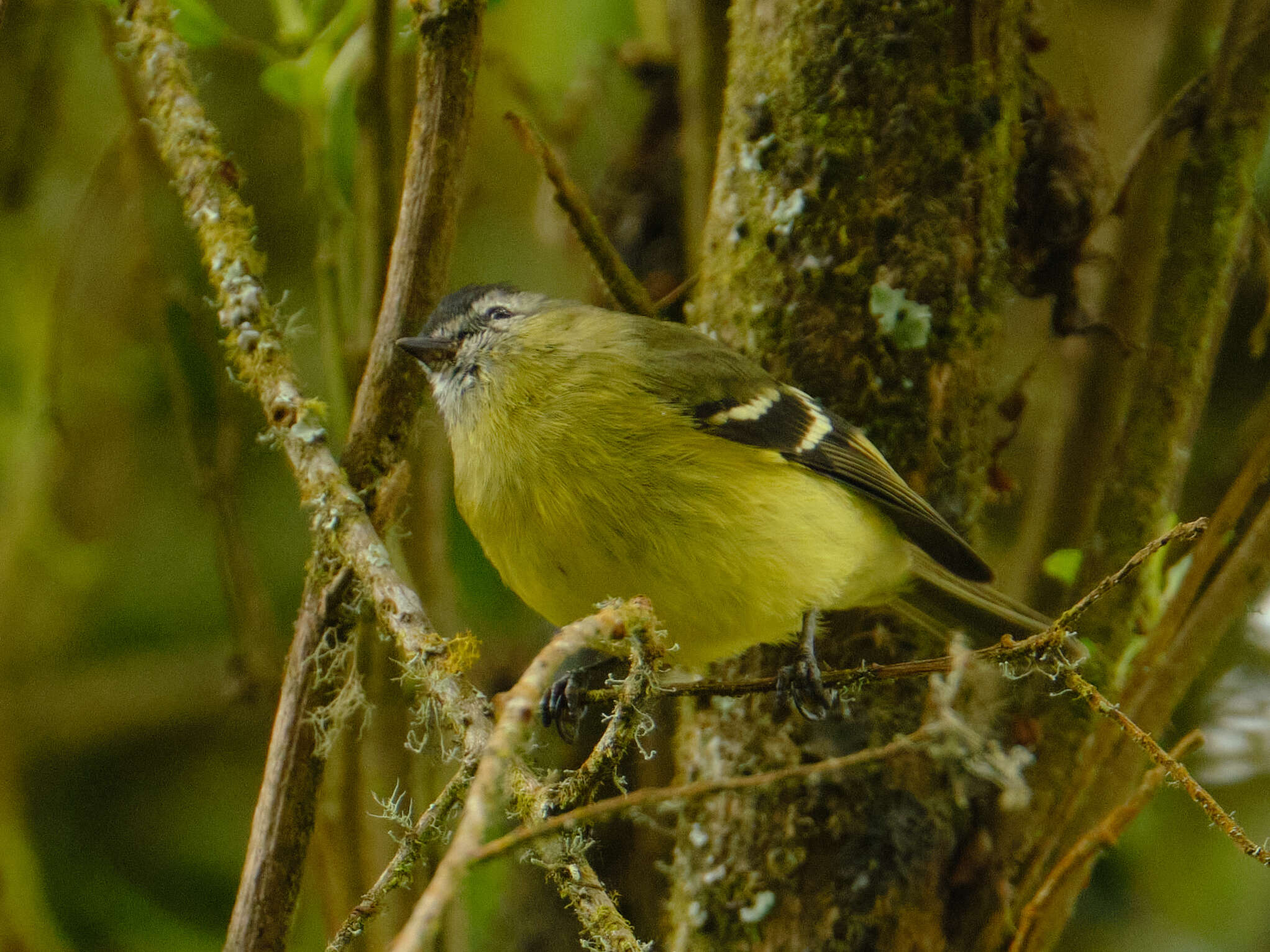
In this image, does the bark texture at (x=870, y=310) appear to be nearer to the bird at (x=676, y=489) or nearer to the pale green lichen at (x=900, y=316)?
the pale green lichen at (x=900, y=316)

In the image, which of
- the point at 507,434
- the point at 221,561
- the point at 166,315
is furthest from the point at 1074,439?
the point at 166,315

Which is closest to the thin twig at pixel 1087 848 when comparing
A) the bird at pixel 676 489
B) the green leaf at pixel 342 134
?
the bird at pixel 676 489

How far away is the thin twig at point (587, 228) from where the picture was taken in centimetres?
248

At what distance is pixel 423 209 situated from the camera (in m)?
2.13

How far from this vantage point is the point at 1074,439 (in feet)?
8.37

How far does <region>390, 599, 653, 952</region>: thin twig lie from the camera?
92 centimetres

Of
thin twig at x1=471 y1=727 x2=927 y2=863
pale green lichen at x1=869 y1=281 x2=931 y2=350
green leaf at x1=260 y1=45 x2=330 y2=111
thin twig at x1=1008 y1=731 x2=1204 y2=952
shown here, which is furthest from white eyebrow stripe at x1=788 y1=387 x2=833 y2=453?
green leaf at x1=260 y1=45 x2=330 y2=111

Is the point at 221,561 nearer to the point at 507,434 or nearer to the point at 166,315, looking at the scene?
the point at 166,315

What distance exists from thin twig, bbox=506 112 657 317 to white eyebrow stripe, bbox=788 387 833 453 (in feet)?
1.96

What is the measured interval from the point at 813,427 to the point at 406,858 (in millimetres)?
1308

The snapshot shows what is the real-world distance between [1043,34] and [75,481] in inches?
124

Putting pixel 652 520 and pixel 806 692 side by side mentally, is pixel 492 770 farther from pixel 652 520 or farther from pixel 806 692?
pixel 806 692

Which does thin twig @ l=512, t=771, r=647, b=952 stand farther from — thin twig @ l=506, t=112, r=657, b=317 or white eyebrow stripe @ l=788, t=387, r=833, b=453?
thin twig @ l=506, t=112, r=657, b=317

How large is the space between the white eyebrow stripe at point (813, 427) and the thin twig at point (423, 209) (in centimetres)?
81
